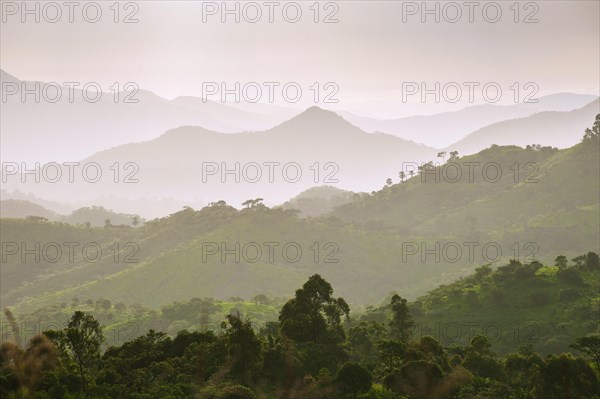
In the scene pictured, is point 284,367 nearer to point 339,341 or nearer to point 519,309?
point 339,341

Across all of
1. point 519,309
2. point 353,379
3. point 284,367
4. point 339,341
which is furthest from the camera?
point 519,309

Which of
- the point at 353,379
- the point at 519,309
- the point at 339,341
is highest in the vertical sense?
the point at 353,379

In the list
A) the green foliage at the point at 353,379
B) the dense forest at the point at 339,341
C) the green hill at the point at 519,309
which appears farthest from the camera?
the green hill at the point at 519,309

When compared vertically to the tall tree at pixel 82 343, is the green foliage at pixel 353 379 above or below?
below

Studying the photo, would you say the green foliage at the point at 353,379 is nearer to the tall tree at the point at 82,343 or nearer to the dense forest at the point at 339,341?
the dense forest at the point at 339,341

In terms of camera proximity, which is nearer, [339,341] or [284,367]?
[284,367]

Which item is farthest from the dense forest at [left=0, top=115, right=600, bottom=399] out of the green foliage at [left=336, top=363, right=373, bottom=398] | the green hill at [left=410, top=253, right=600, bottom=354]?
the green hill at [left=410, top=253, right=600, bottom=354]

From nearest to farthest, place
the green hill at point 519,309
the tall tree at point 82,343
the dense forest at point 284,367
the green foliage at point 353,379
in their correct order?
the dense forest at point 284,367, the green foliage at point 353,379, the tall tree at point 82,343, the green hill at point 519,309

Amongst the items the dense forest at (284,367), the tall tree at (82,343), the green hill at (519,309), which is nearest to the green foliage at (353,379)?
the dense forest at (284,367)

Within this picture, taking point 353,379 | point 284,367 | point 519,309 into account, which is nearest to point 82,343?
point 284,367

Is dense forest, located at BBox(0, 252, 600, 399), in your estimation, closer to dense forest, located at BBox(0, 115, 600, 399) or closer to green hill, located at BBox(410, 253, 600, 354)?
dense forest, located at BBox(0, 115, 600, 399)

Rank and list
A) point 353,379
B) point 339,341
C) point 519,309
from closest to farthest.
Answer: point 353,379
point 339,341
point 519,309

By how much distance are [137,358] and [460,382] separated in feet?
74.8

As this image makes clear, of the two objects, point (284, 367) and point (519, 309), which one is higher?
point (284, 367)
